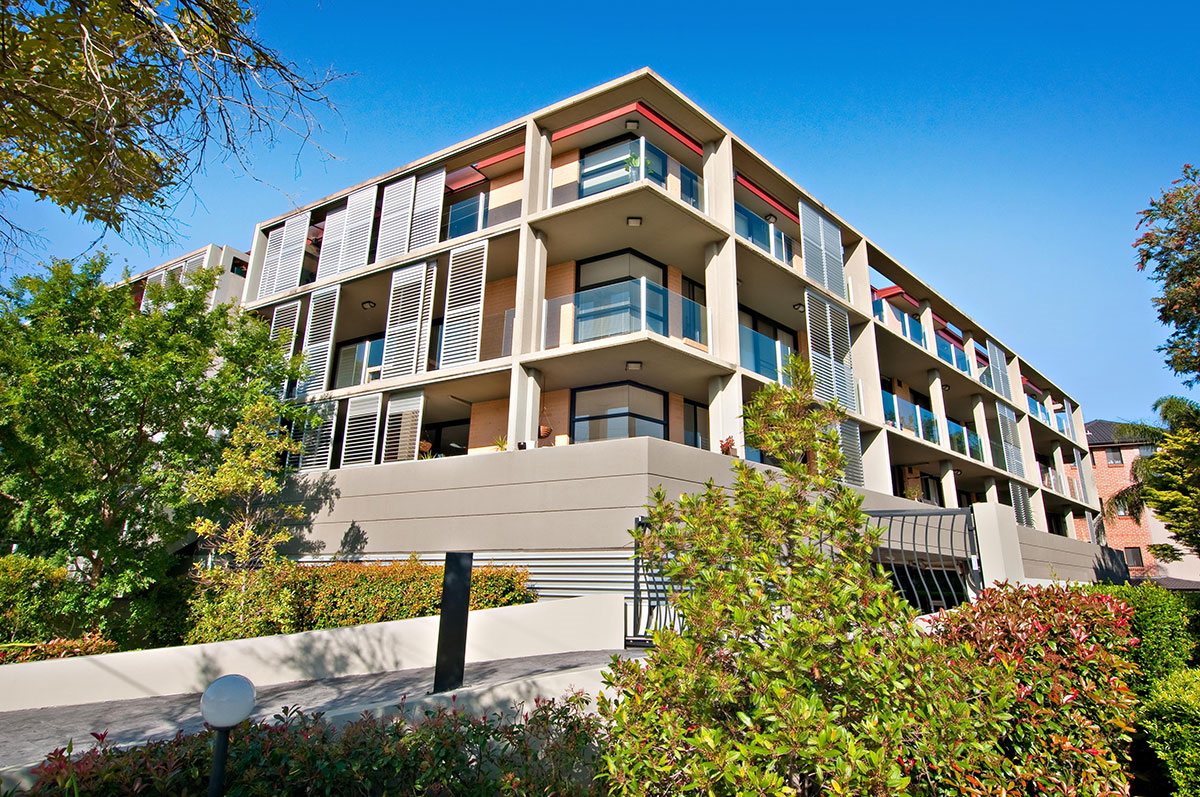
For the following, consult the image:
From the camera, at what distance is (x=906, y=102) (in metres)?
9.70

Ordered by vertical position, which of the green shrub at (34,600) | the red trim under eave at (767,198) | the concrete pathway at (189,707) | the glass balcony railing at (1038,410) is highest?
the red trim under eave at (767,198)

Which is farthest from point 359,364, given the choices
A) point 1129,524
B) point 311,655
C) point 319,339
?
point 1129,524

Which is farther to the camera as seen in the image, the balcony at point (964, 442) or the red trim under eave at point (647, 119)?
the balcony at point (964, 442)

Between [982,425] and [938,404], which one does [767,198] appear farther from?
[982,425]

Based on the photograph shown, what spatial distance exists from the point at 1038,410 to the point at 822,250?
66.6 ft

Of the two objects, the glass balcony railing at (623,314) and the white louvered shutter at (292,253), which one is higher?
the white louvered shutter at (292,253)

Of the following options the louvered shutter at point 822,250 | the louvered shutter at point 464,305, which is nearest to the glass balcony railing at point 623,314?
the louvered shutter at point 464,305

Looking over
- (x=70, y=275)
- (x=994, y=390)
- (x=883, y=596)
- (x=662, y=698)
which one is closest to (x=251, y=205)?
(x=662, y=698)

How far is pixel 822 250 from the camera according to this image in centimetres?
1903

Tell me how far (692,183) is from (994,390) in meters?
18.4

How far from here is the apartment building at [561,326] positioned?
1280 centimetres

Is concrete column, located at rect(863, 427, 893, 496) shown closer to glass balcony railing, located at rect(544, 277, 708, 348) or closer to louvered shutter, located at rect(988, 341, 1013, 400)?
glass balcony railing, located at rect(544, 277, 708, 348)

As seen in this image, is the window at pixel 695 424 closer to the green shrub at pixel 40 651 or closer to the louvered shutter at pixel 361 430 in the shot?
the louvered shutter at pixel 361 430

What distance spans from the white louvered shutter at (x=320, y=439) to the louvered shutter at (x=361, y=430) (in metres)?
0.55
